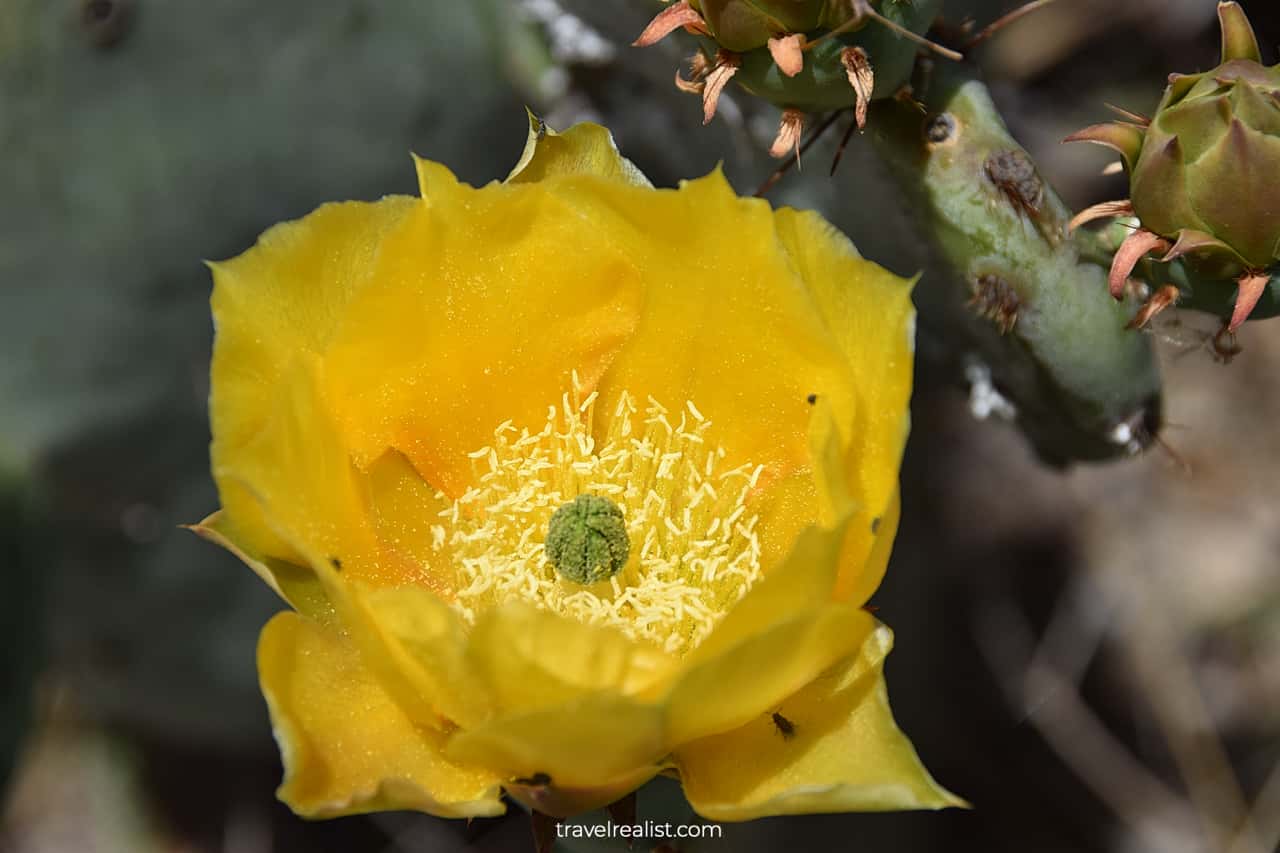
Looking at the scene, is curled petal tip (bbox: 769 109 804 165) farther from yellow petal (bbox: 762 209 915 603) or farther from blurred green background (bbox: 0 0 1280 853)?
blurred green background (bbox: 0 0 1280 853)

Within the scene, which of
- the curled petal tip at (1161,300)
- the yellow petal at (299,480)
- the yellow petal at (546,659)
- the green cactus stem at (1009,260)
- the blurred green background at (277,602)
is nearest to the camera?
the yellow petal at (546,659)

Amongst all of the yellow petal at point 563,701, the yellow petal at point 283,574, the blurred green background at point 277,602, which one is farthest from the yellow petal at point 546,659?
the blurred green background at point 277,602

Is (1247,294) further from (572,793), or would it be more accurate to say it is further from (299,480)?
(299,480)

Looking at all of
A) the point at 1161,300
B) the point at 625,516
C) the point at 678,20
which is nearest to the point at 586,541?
the point at 625,516

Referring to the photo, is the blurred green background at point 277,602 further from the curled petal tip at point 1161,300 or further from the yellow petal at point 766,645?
the yellow petal at point 766,645

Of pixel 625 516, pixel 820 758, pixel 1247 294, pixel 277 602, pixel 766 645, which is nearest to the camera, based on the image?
pixel 766 645

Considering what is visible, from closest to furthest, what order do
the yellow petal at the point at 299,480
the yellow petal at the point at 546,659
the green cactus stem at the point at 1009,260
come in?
the yellow petal at the point at 546,659 → the yellow petal at the point at 299,480 → the green cactus stem at the point at 1009,260

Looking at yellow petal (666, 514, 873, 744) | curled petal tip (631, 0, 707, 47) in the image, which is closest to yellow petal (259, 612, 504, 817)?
yellow petal (666, 514, 873, 744)
